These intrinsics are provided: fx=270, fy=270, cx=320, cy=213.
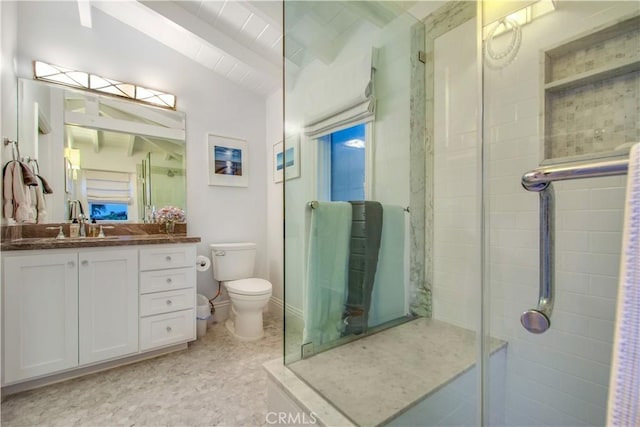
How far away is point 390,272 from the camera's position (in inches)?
62.7

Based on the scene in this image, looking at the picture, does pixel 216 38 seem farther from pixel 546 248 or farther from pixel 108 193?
pixel 546 248

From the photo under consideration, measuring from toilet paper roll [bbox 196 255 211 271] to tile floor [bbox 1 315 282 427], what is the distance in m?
0.66

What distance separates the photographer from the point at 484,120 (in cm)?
133

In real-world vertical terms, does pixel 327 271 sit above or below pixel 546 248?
below

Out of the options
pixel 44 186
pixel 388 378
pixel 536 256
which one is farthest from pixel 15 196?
pixel 536 256

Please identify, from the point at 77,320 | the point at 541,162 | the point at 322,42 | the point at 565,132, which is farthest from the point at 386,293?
the point at 77,320

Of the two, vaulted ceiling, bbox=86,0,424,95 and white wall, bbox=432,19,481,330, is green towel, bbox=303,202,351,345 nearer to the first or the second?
white wall, bbox=432,19,481,330

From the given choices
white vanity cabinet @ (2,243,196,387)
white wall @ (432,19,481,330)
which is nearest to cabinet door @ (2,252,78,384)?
white vanity cabinet @ (2,243,196,387)

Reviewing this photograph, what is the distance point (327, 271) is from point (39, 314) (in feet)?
5.25

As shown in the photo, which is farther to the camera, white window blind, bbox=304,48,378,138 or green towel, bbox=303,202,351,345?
white window blind, bbox=304,48,378,138

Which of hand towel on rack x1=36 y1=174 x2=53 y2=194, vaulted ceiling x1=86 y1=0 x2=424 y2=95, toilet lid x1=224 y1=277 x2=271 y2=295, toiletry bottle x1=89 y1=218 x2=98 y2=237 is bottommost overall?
toilet lid x1=224 y1=277 x2=271 y2=295

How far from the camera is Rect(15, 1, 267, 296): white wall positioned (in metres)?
1.92

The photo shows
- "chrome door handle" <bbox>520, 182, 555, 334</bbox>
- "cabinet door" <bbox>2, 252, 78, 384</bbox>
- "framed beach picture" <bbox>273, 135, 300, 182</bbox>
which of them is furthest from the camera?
"framed beach picture" <bbox>273, 135, 300, 182</bbox>

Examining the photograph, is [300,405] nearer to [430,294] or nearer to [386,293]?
[386,293]
